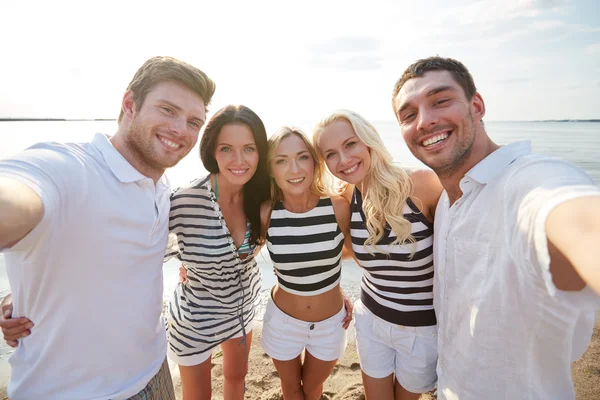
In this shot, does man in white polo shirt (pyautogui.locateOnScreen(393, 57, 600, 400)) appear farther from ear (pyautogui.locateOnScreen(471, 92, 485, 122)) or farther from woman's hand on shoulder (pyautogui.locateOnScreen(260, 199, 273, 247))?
woman's hand on shoulder (pyautogui.locateOnScreen(260, 199, 273, 247))

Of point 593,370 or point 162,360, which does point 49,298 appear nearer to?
point 162,360

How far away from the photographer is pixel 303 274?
305 cm

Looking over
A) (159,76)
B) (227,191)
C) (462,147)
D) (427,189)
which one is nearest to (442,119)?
(462,147)

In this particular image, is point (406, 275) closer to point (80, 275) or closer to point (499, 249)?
point (499, 249)

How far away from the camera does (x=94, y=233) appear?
1.67m

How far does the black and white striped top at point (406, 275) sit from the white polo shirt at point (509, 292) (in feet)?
1.74

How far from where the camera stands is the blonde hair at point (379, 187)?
265 cm

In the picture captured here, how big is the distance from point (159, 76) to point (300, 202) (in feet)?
6.20

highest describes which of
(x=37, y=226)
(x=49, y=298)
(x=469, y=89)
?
(x=469, y=89)

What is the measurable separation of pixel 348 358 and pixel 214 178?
11.9ft

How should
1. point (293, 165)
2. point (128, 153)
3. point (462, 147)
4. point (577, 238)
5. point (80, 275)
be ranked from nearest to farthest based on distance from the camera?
point (577, 238), point (80, 275), point (462, 147), point (128, 153), point (293, 165)

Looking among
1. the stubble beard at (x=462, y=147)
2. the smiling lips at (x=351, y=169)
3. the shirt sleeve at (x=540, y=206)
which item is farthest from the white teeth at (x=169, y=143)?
the shirt sleeve at (x=540, y=206)

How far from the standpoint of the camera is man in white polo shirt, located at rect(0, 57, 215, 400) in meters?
1.47

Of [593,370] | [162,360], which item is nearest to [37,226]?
[162,360]
